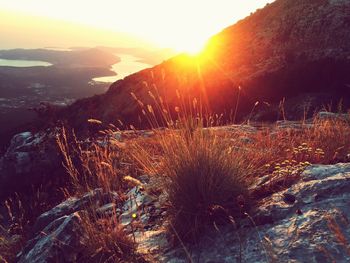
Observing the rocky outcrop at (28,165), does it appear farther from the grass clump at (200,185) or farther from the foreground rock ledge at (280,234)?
the grass clump at (200,185)

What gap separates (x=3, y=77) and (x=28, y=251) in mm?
161631

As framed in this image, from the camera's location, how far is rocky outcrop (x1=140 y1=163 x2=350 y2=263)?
10.2 feet

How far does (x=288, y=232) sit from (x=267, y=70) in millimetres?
19140

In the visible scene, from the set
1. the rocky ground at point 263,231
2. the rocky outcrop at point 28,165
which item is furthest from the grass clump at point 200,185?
the rocky outcrop at point 28,165

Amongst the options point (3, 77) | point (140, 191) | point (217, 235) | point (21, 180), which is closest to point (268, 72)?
point (21, 180)

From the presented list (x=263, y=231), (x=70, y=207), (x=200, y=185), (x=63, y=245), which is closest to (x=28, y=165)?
(x=70, y=207)

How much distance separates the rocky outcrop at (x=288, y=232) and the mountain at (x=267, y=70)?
466 inches

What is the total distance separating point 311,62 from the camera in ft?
66.3

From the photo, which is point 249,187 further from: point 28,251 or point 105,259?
point 28,251

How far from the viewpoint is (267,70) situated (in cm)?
2162

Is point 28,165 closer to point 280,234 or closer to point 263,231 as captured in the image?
point 263,231

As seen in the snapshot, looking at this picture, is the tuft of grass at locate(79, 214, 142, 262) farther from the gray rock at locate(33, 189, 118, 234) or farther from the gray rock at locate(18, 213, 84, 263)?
the gray rock at locate(33, 189, 118, 234)

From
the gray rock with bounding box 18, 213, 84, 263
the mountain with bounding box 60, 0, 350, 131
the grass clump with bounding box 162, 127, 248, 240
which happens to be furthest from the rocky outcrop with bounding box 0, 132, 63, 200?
the grass clump with bounding box 162, 127, 248, 240

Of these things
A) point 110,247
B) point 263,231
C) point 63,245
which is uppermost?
point 263,231
